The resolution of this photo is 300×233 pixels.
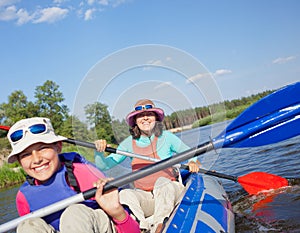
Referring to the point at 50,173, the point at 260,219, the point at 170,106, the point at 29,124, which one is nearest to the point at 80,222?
the point at 50,173

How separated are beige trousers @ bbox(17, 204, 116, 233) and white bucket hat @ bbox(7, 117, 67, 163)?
437 millimetres

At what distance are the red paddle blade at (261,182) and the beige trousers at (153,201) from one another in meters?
1.88

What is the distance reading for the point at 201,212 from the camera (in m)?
2.66

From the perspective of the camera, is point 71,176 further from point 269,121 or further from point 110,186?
point 269,121

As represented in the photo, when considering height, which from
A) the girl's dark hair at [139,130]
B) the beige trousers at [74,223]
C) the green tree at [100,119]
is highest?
the green tree at [100,119]

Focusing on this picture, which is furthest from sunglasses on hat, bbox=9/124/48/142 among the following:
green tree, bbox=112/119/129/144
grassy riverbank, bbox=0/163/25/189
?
grassy riverbank, bbox=0/163/25/189

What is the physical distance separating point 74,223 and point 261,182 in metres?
3.30

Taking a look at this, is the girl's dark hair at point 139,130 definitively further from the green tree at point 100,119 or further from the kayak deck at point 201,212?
the kayak deck at point 201,212

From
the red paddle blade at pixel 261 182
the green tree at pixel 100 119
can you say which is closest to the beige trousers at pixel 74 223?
the green tree at pixel 100 119

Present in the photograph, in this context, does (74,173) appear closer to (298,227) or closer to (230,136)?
(230,136)

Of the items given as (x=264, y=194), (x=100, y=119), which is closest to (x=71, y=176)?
(x=100, y=119)

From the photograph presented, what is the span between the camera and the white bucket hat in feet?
6.88

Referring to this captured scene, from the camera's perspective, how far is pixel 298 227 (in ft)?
9.95

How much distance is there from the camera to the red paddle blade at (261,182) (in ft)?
14.7
